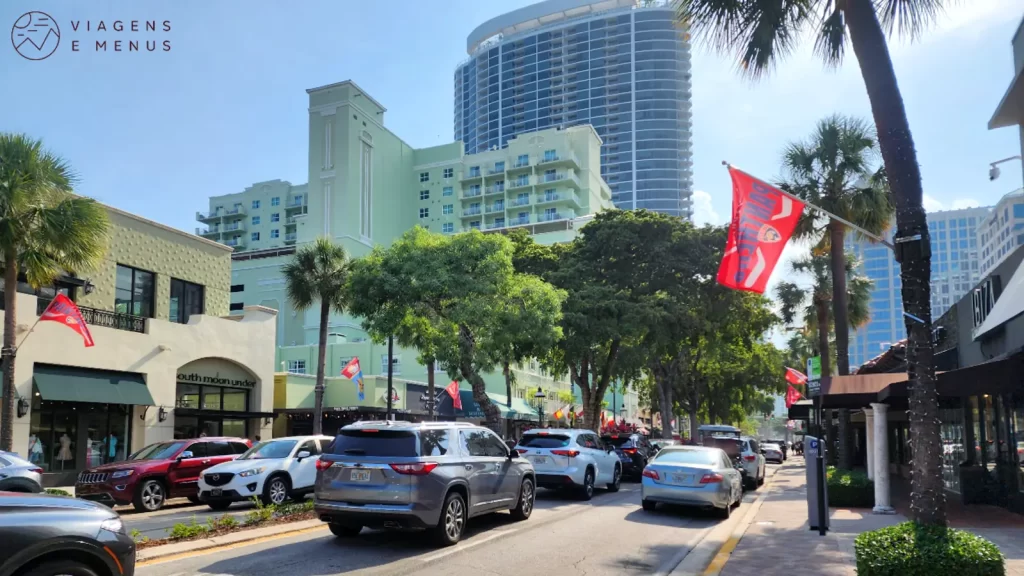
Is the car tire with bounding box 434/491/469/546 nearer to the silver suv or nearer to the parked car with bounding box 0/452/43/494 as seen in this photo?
the silver suv

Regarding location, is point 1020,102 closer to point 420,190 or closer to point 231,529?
point 231,529

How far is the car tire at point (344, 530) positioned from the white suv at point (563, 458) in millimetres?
7155

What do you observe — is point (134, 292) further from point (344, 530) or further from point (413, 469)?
point (413, 469)

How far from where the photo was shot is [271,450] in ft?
60.5

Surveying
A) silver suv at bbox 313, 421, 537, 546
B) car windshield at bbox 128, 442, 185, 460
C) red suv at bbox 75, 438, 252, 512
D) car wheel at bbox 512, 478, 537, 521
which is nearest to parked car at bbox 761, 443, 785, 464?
red suv at bbox 75, 438, 252, 512

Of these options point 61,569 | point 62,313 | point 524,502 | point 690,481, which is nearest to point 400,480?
point 524,502

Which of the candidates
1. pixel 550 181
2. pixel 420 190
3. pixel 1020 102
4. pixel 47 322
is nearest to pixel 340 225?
pixel 420 190

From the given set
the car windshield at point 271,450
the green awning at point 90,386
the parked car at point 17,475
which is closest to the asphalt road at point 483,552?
the car windshield at point 271,450

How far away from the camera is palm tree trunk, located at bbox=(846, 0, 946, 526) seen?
27.3ft

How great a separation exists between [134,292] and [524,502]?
20.2 metres

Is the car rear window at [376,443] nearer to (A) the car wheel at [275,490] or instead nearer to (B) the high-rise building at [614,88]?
(A) the car wheel at [275,490]

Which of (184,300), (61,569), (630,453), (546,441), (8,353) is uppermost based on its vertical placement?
(184,300)

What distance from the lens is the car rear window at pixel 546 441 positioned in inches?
773

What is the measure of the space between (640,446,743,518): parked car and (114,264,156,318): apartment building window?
19716 millimetres
